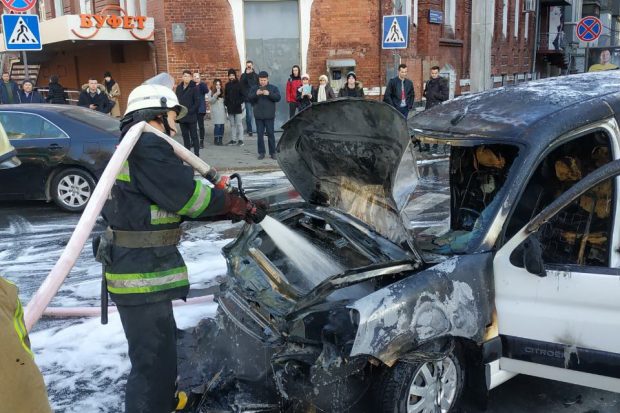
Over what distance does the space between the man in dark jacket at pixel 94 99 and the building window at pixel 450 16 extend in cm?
1320

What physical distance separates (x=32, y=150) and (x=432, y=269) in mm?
6996

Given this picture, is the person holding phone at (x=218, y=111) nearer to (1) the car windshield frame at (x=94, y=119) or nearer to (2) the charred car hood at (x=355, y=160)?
(1) the car windshield frame at (x=94, y=119)

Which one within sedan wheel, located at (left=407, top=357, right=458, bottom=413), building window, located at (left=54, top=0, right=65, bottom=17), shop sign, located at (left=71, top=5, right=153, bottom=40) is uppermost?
building window, located at (left=54, top=0, right=65, bottom=17)

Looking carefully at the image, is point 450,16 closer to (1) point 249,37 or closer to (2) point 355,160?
(1) point 249,37

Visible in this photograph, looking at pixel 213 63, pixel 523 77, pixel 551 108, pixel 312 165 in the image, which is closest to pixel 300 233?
pixel 312 165

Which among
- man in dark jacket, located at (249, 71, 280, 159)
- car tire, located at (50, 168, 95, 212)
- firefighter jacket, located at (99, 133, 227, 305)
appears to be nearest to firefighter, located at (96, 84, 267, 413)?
firefighter jacket, located at (99, 133, 227, 305)

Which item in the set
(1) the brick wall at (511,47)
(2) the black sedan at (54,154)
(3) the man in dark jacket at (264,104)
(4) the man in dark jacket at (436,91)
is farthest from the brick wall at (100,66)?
(1) the brick wall at (511,47)

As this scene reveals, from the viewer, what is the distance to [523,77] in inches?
1291

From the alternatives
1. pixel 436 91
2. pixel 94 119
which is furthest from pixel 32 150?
pixel 436 91

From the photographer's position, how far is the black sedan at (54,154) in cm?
823

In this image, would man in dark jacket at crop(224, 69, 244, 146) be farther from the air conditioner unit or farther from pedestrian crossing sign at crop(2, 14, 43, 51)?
the air conditioner unit

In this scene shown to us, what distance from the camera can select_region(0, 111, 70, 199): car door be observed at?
8.21 meters

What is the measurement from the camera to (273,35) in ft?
52.9

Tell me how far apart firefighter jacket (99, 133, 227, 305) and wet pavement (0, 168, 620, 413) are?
1.05m
